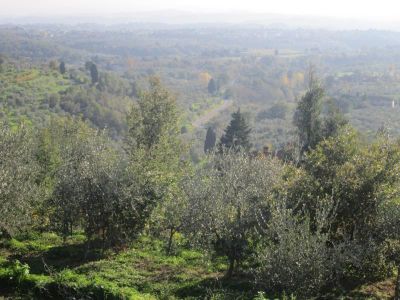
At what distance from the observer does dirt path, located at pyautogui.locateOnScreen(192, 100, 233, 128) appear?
154m

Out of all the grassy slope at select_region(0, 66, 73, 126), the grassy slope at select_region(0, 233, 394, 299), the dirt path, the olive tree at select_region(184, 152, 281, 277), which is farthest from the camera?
the dirt path

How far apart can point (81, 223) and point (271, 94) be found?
18329cm

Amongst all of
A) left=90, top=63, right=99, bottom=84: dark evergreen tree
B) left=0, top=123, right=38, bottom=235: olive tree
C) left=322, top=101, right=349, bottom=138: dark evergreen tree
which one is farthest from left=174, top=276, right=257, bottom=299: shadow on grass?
left=90, top=63, right=99, bottom=84: dark evergreen tree

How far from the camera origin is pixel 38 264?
2038cm

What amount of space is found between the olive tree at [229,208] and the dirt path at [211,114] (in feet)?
416

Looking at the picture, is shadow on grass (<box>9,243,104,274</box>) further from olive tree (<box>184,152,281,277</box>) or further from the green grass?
olive tree (<box>184,152,281,277</box>)

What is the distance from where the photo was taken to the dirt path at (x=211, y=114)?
15350 cm

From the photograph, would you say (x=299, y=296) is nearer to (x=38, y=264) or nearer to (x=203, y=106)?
(x=38, y=264)

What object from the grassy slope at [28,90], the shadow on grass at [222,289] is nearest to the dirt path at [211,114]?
the grassy slope at [28,90]

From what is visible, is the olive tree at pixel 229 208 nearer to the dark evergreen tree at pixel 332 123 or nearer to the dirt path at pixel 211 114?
the dark evergreen tree at pixel 332 123

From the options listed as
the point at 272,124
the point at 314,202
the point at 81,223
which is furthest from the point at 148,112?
the point at 272,124

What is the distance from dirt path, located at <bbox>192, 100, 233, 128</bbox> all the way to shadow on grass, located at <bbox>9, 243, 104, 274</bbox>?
412 feet

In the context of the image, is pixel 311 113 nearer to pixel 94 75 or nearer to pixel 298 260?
pixel 298 260

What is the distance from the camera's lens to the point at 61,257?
21.7 metres
